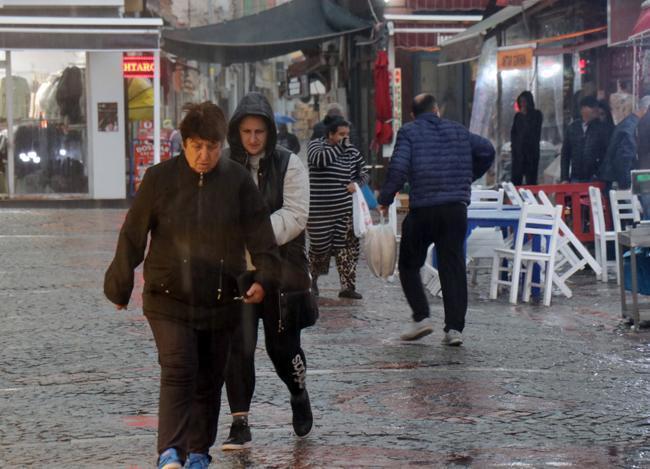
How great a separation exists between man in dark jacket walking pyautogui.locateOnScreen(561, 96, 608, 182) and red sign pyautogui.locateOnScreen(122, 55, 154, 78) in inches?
560

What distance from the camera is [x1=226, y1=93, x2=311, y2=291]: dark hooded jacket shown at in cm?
677

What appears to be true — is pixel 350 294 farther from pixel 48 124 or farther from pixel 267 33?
pixel 48 124

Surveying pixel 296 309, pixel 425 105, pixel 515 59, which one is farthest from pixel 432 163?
pixel 515 59

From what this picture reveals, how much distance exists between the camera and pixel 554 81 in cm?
2114

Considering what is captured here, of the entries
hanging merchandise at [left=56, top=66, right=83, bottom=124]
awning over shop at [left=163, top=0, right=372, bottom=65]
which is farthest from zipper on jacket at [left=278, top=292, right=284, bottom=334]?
hanging merchandise at [left=56, top=66, right=83, bottom=124]

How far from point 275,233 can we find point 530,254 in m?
6.72

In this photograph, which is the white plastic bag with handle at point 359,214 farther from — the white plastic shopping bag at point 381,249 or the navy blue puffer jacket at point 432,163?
the navy blue puffer jacket at point 432,163

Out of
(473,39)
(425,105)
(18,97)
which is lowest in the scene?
(425,105)

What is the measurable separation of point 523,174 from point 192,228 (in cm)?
1433

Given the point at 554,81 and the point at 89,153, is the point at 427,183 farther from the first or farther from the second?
the point at 89,153

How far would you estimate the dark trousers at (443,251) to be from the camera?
10242 millimetres

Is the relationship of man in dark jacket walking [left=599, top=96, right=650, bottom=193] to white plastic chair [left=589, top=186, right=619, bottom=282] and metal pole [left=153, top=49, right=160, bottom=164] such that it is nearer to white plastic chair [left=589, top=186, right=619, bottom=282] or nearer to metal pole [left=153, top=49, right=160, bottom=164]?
white plastic chair [left=589, top=186, right=619, bottom=282]

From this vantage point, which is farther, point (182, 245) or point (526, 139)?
point (526, 139)

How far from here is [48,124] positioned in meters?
30.6
